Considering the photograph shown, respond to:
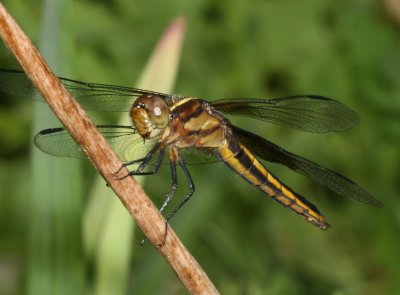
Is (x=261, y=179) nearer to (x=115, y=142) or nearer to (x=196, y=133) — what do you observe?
(x=196, y=133)

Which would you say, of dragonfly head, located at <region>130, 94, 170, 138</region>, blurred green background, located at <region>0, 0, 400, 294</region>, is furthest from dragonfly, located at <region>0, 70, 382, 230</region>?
blurred green background, located at <region>0, 0, 400, 294</region>

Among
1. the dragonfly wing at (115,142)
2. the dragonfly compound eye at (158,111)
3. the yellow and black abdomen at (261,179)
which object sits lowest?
the yellow and black abdomen at (261,179)

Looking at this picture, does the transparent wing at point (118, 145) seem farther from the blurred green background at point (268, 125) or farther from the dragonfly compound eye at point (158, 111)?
the blurred green background at point (268, 125)

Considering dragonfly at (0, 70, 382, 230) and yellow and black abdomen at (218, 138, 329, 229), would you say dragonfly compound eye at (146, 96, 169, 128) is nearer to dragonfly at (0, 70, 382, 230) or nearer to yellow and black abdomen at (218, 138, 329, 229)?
dragonfly at (0, 70, 382, 230)

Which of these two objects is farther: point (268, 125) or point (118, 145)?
point (268, 125)

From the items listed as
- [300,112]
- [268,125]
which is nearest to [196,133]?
[300,112]

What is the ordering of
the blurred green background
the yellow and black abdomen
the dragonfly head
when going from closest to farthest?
1. the dragonfly head
2. the yellow and black abdomen
3. the blurred green background

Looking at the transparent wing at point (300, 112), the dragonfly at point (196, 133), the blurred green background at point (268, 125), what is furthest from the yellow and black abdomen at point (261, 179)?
the blurred green background at point (268, 125)
